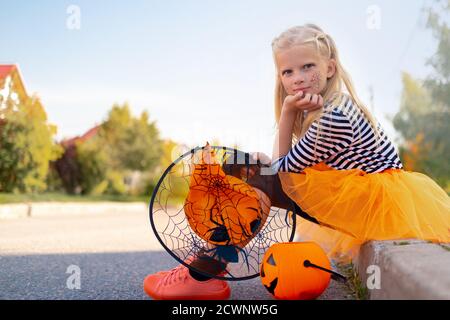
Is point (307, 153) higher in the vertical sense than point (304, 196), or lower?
higher

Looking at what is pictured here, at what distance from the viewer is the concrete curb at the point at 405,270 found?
1.17 metres

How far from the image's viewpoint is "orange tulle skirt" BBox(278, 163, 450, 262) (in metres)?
1.79

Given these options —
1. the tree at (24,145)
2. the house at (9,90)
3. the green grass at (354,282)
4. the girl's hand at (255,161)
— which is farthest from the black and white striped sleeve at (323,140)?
the tree at (24,145)

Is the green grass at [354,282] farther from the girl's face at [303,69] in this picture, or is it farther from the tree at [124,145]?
the tree at [124,145]

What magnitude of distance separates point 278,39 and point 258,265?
0.98 metres

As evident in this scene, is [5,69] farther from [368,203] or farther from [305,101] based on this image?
[368,203]

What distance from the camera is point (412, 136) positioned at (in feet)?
46.0

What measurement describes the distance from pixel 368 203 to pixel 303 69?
640mm

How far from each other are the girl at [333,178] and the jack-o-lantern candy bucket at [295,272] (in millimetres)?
155

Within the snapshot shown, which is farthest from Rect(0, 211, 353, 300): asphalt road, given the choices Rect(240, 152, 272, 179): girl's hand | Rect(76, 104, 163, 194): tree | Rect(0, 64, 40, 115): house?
Rect(76, 104, 163, 194): tree

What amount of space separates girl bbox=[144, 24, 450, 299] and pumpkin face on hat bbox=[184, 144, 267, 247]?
6cm

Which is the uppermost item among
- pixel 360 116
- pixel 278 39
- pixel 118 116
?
pixel 278 39

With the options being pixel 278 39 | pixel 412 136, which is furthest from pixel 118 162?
pixel 278 39
